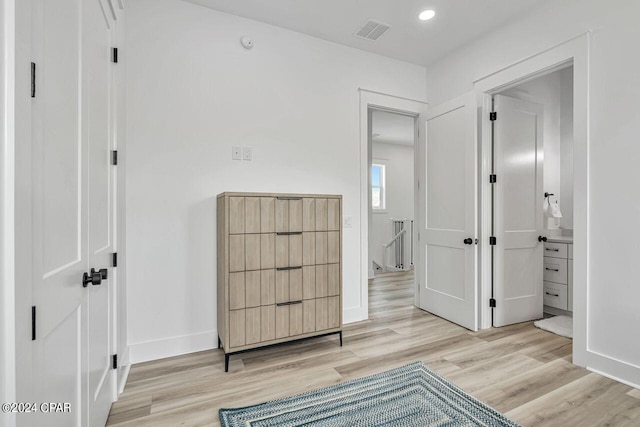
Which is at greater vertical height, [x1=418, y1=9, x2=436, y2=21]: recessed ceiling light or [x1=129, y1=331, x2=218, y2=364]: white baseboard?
[x1=418, y1=9, x2=436, y2=21]: recessed ceiling light

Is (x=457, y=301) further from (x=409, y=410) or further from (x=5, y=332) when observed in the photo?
(x=5, y=332)

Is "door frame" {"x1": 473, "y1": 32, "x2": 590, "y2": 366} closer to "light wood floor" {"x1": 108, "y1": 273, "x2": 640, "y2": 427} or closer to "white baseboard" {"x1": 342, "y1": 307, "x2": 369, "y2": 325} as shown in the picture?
"light wood floor" {"x1": 108, "y1": 273, "x2": 640, "y2": 427}

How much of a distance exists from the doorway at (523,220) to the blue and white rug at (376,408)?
153 cm

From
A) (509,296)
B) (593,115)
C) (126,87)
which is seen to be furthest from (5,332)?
(509,296)

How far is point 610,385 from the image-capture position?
6.47 feet

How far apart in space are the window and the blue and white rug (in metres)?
5.24

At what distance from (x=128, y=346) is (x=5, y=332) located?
1.87 meters

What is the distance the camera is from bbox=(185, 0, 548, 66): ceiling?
8.19ft

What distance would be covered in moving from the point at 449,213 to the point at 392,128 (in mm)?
3216

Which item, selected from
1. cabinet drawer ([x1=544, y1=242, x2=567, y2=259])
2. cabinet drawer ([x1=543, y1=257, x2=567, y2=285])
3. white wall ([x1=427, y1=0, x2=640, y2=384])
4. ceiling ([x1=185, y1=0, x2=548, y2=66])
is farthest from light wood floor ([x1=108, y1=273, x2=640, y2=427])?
ceiling ([x1=185, y1=0, x2=548, y2=66])

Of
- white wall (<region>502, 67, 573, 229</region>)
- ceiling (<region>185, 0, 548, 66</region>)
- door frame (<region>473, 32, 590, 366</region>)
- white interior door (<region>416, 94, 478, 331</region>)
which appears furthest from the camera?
white wall (<region>502, 67, 573, 229</region>)

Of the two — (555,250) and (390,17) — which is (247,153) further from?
(555,250)

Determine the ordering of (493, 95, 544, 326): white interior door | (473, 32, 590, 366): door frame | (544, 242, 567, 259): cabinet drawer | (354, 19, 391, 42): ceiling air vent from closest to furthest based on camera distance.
A: (473, 32, 590, 366): door frame
(354, 19, 391, 42): ceiling air vent
(493, 95, 544, 326): white interior door
(544, 242, 567, 259): cabinet drawer

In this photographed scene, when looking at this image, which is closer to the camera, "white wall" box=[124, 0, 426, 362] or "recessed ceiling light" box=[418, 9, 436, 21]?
"white wall" box=[124, 0, 426, 362]
